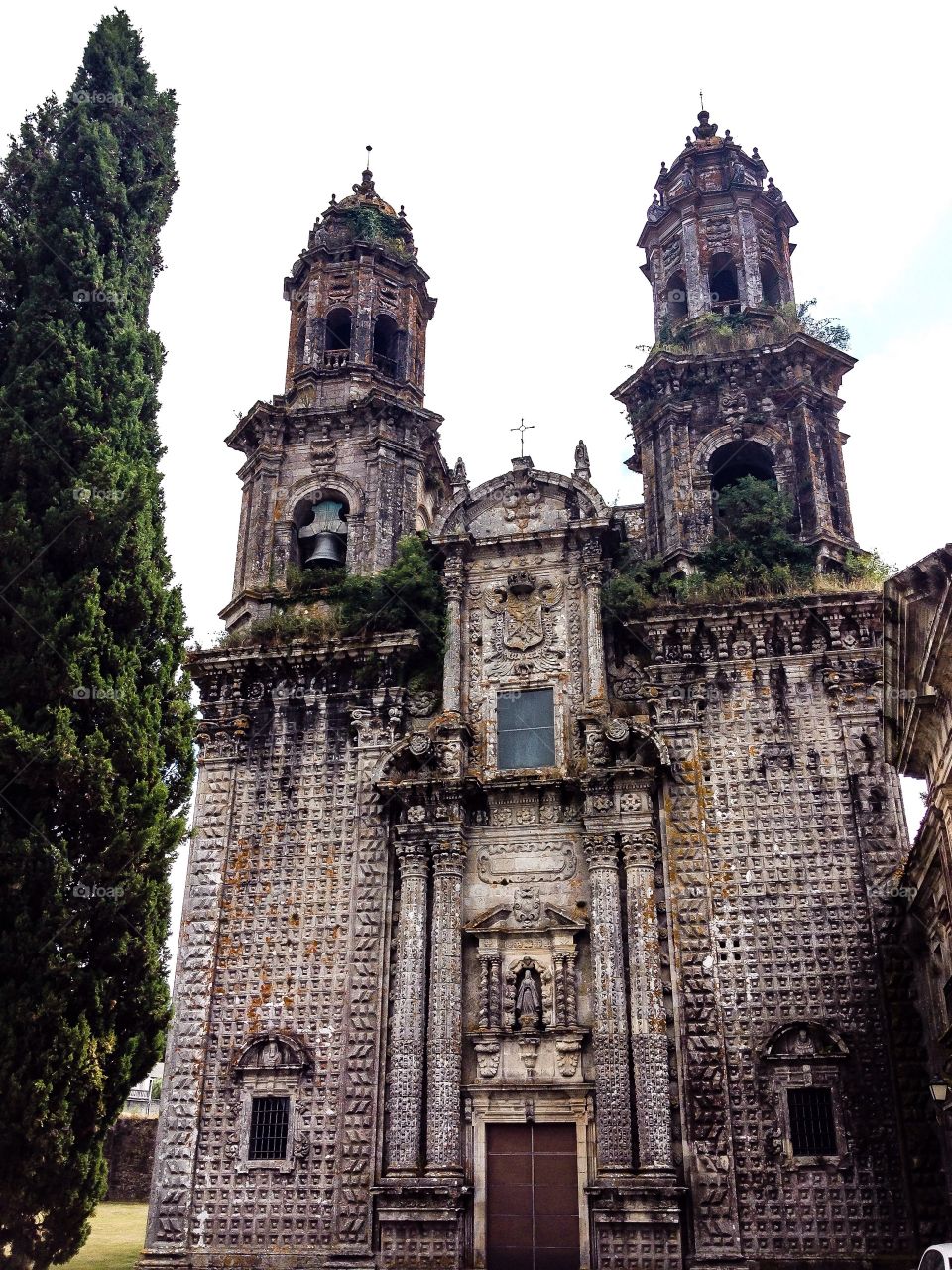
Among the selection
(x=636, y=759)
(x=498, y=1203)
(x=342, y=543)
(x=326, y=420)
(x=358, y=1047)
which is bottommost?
(x=498, y=1203)

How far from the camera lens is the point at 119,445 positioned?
60.6ft

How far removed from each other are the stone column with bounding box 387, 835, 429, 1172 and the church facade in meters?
0.06

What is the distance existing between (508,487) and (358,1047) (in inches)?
425

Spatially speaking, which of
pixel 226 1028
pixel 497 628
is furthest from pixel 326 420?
pixel 226 1028

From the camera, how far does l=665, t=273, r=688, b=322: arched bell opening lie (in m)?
27.4

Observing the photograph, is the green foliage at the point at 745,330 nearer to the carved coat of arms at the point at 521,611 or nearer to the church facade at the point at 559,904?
the church facade at the point at 559,904

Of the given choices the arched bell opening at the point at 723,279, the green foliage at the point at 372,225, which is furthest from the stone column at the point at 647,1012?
the green foliage at the point at 372,225

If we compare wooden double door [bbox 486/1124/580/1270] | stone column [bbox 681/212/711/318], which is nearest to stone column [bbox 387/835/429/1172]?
wooden double door [bbox 486/1124/580/1270]

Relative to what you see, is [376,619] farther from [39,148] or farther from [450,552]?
[39,148]

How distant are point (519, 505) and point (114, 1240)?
16.5m

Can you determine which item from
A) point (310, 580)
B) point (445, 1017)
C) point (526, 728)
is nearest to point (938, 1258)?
point (445, 1017)

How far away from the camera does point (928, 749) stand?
15.7 m

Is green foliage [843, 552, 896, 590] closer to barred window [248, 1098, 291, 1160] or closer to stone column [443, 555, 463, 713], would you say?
stone column [443, 555, 463, 713]

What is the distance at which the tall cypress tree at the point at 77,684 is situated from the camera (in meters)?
15.0
